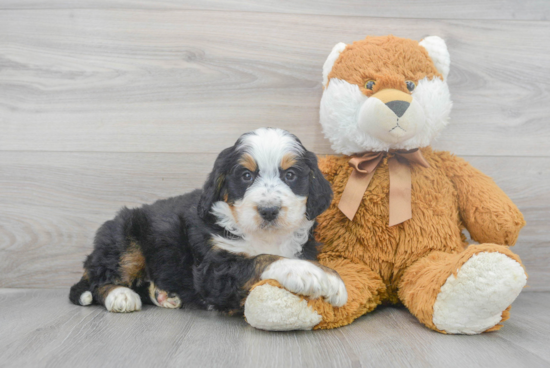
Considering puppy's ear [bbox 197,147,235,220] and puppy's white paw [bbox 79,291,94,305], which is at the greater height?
puppy's ear [bbox 197,147,235,220]

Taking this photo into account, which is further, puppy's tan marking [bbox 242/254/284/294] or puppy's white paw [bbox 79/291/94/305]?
puppy's white paw [bbox 79/291/94/305]

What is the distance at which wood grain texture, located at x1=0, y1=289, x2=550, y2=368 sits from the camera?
125cm

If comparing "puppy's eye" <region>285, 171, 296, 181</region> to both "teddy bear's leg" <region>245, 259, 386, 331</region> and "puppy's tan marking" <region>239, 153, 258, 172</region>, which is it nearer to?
"puppy's tan marking" <region>239, 153, 258, 172</region>

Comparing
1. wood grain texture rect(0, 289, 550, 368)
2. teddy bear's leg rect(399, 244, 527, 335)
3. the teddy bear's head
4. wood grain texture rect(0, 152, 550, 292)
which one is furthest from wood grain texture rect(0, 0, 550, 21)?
wood grain texture rect(0, 289, 550, 368)

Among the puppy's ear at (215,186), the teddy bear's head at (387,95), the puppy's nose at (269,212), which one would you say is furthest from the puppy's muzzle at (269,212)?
the teddy bear's head at (387,95)

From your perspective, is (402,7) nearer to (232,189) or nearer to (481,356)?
(232,189)

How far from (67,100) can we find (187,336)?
1.43 metres

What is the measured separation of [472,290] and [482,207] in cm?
49

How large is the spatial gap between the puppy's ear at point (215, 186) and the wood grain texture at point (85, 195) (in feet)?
1.93

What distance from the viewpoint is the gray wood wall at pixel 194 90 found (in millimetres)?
2229

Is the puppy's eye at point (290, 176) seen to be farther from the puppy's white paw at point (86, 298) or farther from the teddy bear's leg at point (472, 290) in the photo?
the puppy's white paw at point (86, 298)

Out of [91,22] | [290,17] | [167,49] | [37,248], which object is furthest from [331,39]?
[37,248]

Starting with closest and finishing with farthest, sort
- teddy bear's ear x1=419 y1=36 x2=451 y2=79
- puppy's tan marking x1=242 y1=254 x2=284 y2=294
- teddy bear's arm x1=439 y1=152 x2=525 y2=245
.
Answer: puppy's tan marking x1=242 y1=254 x2=284 y2=294 → teddy bear's arm x1=439 y1=152 x2=525 y2=245 → teddy bear's ear x1=419 y1=36 x2=451 y2=79

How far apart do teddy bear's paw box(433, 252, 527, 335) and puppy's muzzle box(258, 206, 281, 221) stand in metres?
0.61
